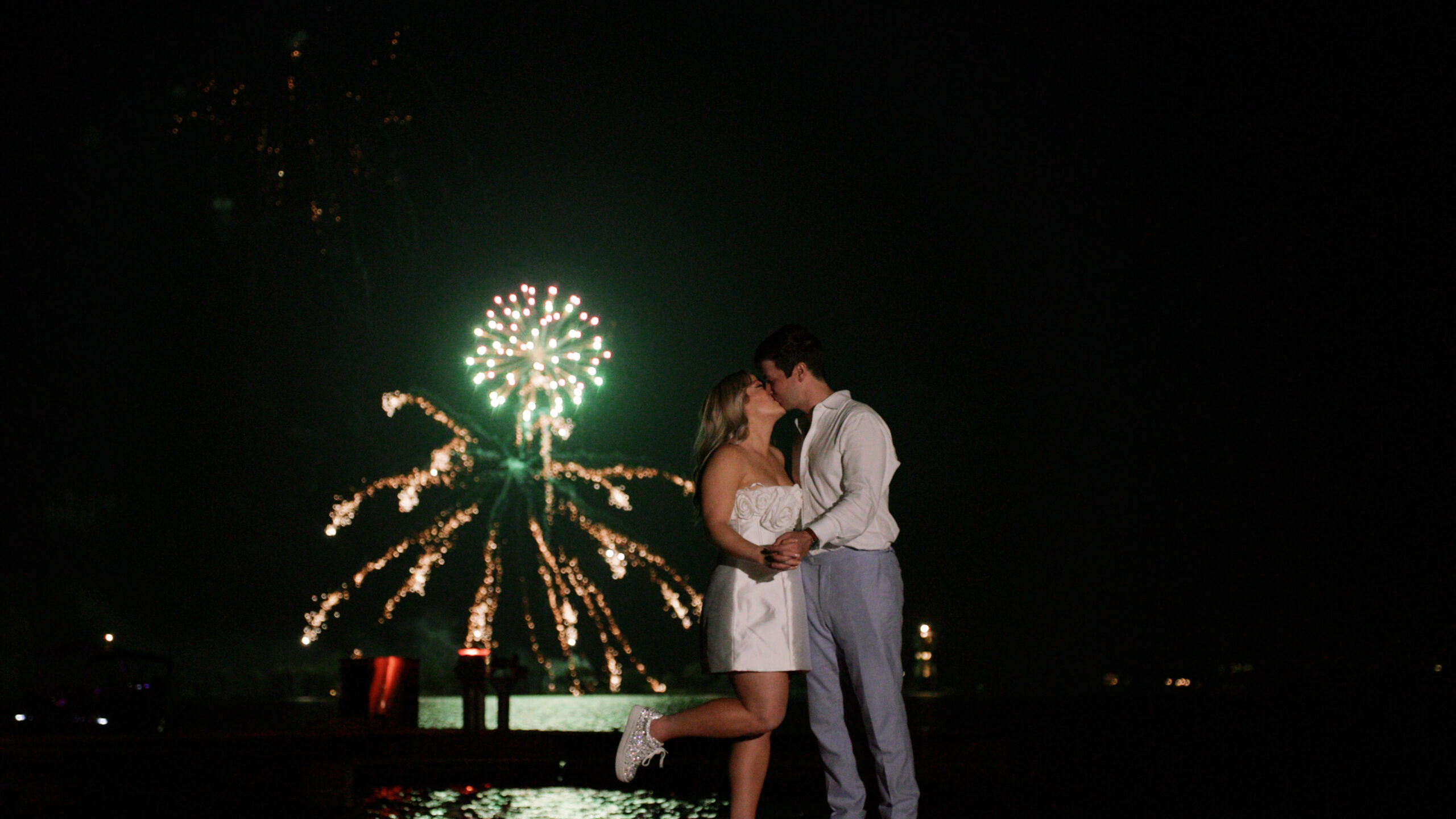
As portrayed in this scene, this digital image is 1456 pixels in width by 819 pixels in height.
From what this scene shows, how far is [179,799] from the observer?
28.8 feet

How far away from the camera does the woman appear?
17.5ft

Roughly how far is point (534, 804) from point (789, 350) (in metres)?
4.86

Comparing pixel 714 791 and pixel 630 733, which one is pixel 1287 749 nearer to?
pixel 714 791

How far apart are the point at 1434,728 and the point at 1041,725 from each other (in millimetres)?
33631

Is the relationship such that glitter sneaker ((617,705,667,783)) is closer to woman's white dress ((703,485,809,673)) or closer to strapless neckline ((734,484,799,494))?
woman's white dress ((703,485,809,673))

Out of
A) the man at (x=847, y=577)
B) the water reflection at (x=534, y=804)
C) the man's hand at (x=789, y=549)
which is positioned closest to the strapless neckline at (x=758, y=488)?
the man at (x=847, y=577)

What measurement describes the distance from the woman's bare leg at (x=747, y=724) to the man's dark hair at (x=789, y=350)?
1569 millimetres

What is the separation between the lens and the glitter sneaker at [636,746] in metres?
5.65

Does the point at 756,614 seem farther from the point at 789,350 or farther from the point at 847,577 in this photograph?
the point at 789,350

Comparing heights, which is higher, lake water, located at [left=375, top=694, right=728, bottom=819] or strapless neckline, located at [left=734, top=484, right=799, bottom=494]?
strapless neckline, located at [left=734, top=484, right=799, bottom=494]

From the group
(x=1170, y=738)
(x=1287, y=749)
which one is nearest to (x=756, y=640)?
(x=1287, y=749)

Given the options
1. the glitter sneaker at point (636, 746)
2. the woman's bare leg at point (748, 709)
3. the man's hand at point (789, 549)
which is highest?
the man's hand at point (789, 549)

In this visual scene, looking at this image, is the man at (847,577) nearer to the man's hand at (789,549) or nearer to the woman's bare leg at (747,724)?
the man's hand at (789,549)

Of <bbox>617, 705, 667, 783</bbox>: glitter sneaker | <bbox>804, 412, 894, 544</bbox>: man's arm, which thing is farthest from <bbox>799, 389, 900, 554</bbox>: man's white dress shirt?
<bbox>617, 705, 667, 783</bbox>: glitter sneaker
